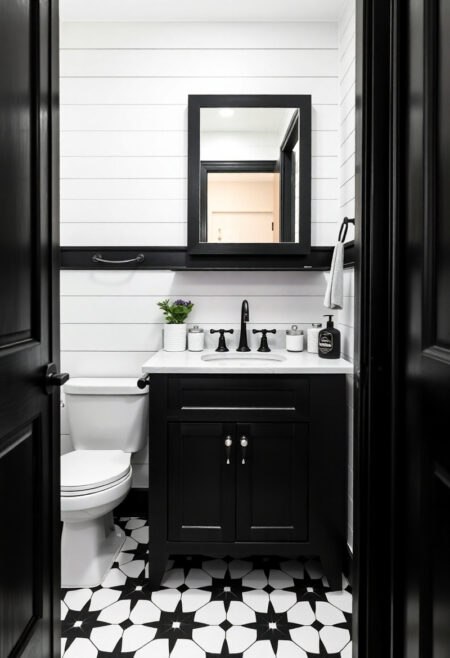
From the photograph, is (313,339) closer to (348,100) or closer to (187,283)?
(187,283)

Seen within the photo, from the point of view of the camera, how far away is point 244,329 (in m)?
2.28

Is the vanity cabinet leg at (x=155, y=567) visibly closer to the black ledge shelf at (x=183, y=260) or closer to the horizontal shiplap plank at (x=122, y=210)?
the black ledge shelf at (x=183, y=260)

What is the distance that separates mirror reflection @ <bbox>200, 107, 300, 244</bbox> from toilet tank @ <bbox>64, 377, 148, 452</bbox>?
3.09 ft

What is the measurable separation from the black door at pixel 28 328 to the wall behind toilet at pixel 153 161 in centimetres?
113

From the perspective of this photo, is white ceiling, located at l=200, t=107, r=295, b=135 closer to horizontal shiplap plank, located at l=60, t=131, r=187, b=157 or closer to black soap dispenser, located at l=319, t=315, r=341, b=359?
horizontal shiplap plank, located at l=60, t=131, r=187, b=157

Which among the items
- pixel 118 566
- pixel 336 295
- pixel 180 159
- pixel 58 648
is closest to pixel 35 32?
pixel 180 159

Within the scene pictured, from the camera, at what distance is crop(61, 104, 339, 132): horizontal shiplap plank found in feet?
7.54

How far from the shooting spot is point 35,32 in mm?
1067

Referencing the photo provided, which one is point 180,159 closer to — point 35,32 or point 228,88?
point 228,88

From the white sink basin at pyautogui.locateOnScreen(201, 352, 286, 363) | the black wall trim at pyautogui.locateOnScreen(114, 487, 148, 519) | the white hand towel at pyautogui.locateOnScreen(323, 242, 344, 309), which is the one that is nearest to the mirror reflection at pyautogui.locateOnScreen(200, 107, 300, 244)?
the white hand towel at pyautogui.locateOnScreen(323, 242, 344, 309)

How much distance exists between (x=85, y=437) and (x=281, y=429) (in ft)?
3.18

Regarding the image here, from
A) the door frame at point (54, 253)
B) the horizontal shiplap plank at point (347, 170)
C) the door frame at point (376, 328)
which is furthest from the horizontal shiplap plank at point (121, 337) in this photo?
the door frame at point (376, 328)

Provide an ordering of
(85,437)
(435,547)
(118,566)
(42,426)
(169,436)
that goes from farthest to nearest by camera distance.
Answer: (85,437)
(118,566)
(169,436)
(42,426)
(435,547)

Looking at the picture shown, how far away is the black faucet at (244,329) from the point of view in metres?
2.24
